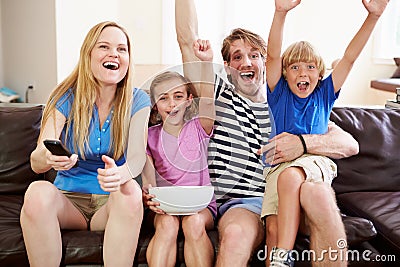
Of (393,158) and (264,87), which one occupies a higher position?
(264,87)

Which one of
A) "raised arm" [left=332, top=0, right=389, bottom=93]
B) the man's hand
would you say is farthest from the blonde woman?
"raised arm" [left=332, top=0, right=389, bottom=93]

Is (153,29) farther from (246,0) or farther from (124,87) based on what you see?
(124,87)

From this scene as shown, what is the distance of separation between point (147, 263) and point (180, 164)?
355mm

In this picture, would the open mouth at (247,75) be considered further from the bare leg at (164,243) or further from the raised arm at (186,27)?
the bare leg at (164,243)

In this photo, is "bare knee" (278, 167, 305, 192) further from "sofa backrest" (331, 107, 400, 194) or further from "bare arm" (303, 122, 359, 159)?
"sofa backrest" (331, 107, 400, 194)

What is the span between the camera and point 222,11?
5.60 m

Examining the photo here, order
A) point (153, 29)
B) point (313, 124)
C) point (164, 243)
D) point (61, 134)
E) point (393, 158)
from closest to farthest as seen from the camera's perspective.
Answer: point (164, 243)
point (61, 134)
point (313, 124)
point (393, 158)
point (153, 29)

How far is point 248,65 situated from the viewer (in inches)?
84.7

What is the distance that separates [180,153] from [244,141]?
0.29 metres

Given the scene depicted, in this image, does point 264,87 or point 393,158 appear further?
point 393,158

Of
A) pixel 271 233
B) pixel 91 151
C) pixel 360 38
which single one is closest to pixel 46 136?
pixel 91 151

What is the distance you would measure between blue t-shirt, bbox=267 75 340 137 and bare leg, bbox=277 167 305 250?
30cm

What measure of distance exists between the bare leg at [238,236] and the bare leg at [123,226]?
29 cm

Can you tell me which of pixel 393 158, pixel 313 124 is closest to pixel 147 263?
pixel 313 124
